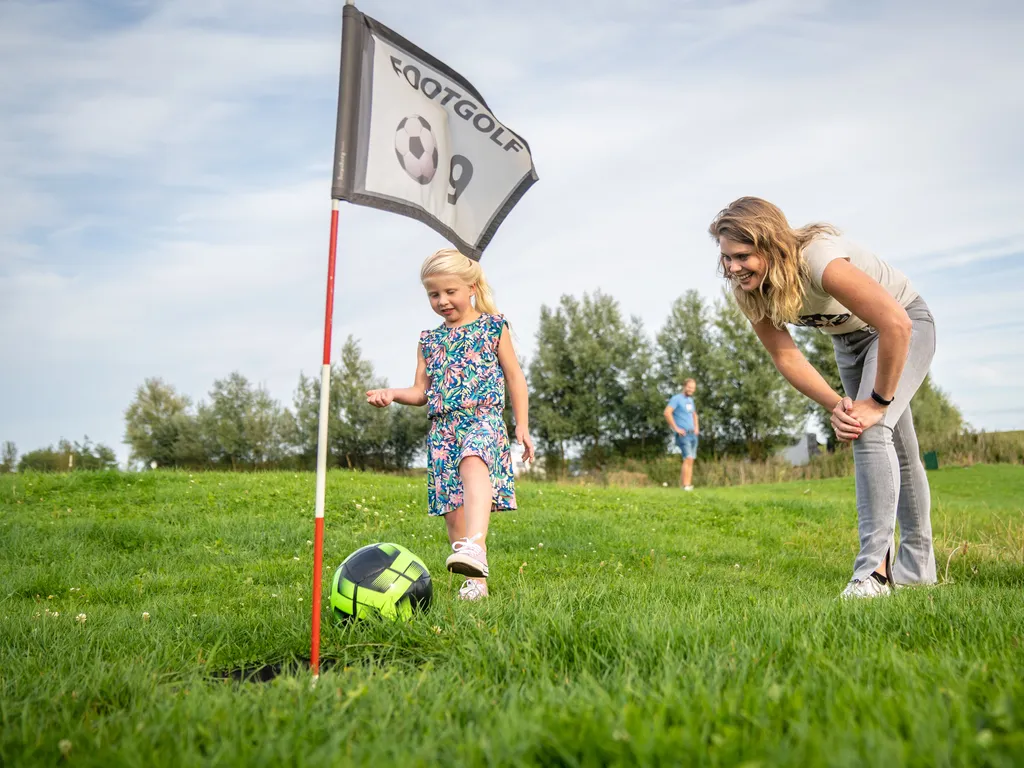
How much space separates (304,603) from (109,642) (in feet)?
3.29

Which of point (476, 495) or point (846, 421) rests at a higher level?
point (846, 421)

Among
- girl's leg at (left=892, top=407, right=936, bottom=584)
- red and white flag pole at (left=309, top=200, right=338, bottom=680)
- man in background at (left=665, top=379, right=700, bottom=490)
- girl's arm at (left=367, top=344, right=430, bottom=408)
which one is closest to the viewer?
red and white flag pole at (left=309, top=200, right=338, bottom=680)

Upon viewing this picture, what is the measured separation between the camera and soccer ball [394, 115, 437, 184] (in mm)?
3660

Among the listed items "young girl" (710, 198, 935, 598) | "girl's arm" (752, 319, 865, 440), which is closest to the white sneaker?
"young girl" (710, 198, 935, 598)

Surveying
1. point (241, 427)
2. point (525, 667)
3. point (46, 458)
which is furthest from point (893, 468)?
point (46, 458)

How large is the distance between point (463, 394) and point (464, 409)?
0.09 meters

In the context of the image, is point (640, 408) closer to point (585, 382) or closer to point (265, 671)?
point (585, 382)

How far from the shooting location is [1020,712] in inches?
67.5

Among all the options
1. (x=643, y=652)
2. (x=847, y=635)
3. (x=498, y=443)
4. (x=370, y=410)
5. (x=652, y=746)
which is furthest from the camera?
(x=370, y=410)

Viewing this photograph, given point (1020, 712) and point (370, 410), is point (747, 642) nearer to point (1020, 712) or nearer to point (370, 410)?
point (1020, 712)

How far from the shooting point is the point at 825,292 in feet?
13.9

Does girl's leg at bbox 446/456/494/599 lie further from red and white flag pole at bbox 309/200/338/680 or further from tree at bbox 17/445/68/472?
tree at bbox 17/445/68/472

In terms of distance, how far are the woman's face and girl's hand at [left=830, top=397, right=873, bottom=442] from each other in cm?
81

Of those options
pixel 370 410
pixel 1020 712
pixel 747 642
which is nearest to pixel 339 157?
pixel 747 642
